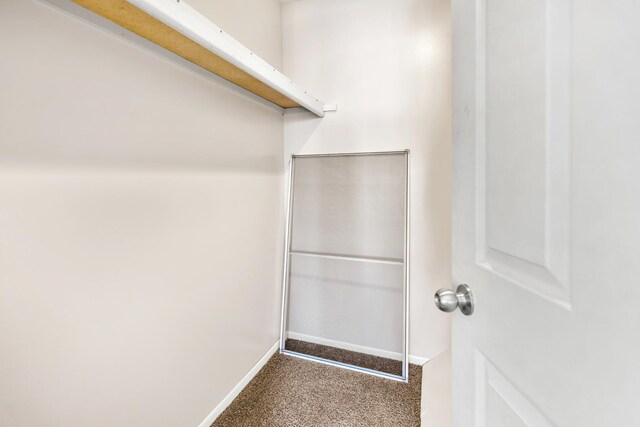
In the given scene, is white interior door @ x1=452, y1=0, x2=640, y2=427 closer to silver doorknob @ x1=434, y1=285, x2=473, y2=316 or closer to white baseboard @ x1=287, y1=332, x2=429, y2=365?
silver doorknob @ x1=434, y1=285, x2=473, y2=316

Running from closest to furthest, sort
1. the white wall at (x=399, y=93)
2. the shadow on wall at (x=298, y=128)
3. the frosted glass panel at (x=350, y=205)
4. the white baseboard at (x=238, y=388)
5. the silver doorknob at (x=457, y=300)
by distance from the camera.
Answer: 1. the silver doorknob at (x=457, y=300)
2. the white baseboard at (x=238, y=388)
3. the white wall at (x=399, y=93)
4. the frosted glass panel at (x=350, y=205)
5. the shadow on wall at (x=298, y=128)

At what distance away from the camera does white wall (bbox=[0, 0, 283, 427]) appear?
79cm

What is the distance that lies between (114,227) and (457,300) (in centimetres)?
112

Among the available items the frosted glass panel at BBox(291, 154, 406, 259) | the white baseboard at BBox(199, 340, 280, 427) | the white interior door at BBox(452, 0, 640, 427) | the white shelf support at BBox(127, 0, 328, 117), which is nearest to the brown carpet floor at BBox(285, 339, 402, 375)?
the white baseboard at BBox(199, 340, 280, 427)

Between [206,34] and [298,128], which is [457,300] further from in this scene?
[298,128]

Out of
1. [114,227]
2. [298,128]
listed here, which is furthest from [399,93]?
Result: [114,227]

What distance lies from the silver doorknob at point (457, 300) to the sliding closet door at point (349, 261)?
3.93 ft

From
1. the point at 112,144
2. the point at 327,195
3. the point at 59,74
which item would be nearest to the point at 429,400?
the point at 327,195

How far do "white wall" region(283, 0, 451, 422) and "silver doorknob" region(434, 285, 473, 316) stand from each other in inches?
48.8

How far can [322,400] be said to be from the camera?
164cm

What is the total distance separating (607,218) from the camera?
0.34 metres

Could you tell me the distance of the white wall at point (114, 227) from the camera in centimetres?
79

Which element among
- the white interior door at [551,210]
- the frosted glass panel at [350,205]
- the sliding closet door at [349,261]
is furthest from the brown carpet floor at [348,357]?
the white interior door at [551,210]

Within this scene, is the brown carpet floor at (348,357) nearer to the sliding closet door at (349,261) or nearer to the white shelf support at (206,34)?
the sliding closet door at (349,261)
